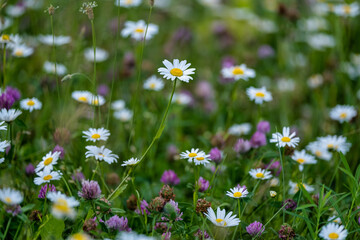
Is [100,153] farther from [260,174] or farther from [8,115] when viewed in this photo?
[260,174]

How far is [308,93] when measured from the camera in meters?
2.48

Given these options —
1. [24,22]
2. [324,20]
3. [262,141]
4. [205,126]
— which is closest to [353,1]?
[324,20]

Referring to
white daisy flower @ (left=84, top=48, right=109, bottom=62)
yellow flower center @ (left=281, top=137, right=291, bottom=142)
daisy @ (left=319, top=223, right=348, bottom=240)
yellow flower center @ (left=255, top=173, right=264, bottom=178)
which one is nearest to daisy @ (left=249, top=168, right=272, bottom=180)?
yellow flower center @ (left=255, top=173, right=264, bottom=178)

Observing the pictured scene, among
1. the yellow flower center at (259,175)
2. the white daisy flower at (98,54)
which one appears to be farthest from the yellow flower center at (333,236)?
the white daisy flower at (98,54)

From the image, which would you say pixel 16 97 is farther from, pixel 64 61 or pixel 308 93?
pixel 308 93

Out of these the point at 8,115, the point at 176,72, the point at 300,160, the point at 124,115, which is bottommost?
the point at 124,115

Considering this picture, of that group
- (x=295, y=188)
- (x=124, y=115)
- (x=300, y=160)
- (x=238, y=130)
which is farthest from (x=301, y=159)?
(x=124, y=115)

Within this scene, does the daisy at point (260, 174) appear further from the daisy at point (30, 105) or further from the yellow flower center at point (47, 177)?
the daisy at point (30, 105)

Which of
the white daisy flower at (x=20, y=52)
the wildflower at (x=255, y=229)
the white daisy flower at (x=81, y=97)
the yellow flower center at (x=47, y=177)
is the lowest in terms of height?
the wildflower at (x=255, y=229)

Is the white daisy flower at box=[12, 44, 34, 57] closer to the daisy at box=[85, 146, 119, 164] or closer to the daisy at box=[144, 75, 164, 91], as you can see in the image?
the daisy at box=[144, 75, 164, 91]

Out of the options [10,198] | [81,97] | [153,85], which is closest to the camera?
[10,198]

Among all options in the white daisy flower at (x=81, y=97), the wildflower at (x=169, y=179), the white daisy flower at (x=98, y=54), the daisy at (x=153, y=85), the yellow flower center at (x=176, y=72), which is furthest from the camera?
the white daisy flower at (x=98, y=54)

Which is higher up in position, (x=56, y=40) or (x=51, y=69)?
(x=56, y=40)

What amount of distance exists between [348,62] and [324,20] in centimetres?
80
